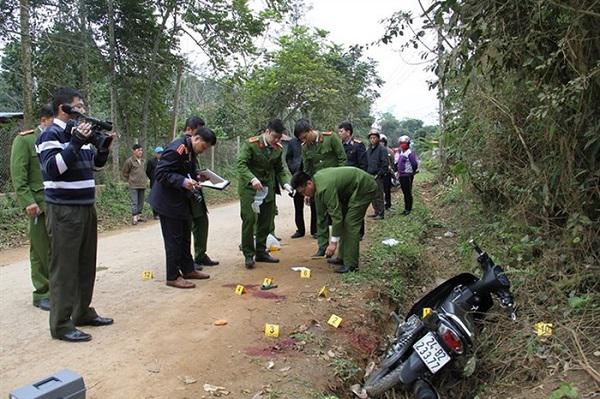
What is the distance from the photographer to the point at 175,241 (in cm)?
557

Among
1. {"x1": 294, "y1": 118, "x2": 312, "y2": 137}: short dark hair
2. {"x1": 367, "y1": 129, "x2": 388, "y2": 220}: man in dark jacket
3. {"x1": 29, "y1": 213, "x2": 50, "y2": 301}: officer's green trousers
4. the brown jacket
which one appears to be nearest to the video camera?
{"x1": 29, "y1": 213, "x2": 50, "y2": 301}: officer's green trousers

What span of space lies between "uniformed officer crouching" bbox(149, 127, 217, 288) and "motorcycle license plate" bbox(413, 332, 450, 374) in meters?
2.85

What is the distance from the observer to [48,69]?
1308cm

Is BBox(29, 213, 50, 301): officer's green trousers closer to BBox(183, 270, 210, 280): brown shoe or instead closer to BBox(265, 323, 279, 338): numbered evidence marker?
BBox(183, 270, 210, 280): brown shoe

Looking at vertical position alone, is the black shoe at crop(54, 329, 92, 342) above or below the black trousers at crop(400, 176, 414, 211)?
below

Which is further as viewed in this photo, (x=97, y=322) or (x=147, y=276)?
(x=147, y=276)

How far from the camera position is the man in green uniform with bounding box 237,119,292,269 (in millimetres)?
6324

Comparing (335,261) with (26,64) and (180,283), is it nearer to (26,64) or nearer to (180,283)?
(180,283)

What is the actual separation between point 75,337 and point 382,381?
245 cm

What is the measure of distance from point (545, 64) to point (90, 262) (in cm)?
396

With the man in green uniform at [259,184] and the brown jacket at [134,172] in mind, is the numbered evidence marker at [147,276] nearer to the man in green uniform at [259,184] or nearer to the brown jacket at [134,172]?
the man in green uniform at [259,184]

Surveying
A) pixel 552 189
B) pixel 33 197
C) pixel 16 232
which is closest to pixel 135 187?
pixel 16 232

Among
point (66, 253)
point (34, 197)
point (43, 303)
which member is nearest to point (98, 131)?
point (66, 253)

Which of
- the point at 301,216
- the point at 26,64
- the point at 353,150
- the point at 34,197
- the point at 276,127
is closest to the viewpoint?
the point at 34,197
